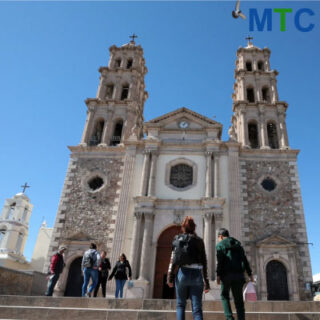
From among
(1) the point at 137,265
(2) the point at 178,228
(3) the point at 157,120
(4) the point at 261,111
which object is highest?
(4) the point at 261,111

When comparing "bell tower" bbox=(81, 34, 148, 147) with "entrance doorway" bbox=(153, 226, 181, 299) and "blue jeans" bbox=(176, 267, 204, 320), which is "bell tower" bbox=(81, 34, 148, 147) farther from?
"blue jeans" bbox=(176, 267, 204, 320)

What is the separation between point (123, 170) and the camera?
2025cm

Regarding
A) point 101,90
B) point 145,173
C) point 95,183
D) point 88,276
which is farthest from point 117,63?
A: point 88,276

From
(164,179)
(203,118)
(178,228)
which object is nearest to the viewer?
(178,228)

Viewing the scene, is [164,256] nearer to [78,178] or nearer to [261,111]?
[78,178]

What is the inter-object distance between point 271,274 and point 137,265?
7204mm

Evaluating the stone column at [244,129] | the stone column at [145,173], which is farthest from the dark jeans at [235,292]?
the stone column at [244,129]

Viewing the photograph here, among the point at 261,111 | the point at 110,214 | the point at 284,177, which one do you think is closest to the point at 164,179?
the point at 110,214

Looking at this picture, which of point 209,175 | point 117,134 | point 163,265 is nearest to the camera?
point 163,265

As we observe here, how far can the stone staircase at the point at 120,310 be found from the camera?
662cm

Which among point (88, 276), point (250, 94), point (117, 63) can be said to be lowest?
point (88, 276)

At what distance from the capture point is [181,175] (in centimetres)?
2005

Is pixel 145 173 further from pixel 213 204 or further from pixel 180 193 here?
pixel 213 204

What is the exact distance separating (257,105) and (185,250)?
66.3 ft
